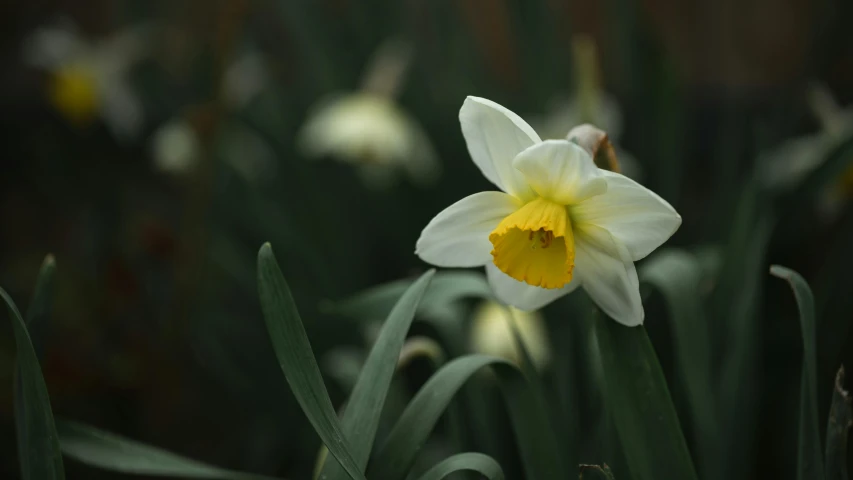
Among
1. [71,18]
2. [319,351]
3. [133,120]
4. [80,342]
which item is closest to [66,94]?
[133,120]

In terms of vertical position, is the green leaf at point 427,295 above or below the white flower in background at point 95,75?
below

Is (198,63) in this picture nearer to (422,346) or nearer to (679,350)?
(422,346)

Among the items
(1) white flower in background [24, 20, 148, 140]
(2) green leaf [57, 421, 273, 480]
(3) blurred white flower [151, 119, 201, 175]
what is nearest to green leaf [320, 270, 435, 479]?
(2) green leaf [57, 421, 273, 480]

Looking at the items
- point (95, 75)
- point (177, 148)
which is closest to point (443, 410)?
point (177, 148)

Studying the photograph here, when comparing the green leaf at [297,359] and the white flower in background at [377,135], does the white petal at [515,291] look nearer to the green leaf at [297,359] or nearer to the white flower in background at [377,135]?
the green leaf at [297,359]

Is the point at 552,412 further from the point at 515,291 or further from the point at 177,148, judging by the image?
the point at 177,148

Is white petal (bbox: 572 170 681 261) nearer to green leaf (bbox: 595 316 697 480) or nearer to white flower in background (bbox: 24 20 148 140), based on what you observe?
green leaf (bbox: 595 316 697 480)

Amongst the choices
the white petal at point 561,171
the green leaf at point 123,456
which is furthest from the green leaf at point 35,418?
the white petal at point 561,171
